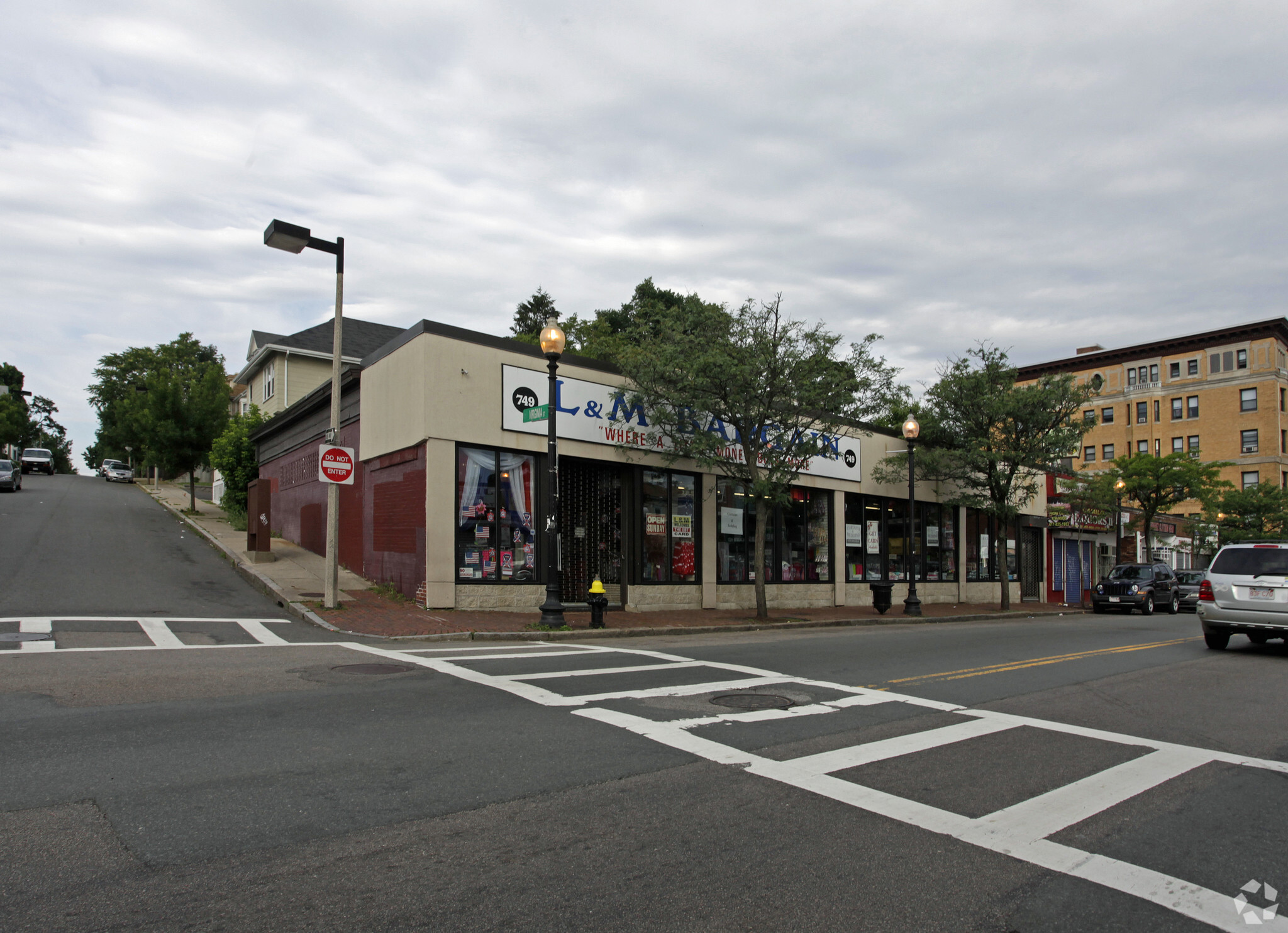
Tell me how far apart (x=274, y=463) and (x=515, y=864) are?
1101 inches

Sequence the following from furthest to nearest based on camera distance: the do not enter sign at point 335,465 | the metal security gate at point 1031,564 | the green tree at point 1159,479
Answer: the green tree at point 1159,479 < the metal security gate at point 1031,564 < the do not enter sign at point 335,465

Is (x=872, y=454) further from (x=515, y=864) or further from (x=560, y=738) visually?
(x=515, y=864)

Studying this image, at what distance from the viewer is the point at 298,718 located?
655 cm

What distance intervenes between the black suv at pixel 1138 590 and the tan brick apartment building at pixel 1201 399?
32.4 m

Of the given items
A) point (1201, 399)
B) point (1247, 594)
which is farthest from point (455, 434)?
point (1201, 399)

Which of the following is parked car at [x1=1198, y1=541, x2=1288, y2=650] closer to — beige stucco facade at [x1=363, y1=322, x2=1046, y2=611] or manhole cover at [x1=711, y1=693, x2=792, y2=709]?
manhole cover at [x1=711, y1=693, x2=792, y2=709]

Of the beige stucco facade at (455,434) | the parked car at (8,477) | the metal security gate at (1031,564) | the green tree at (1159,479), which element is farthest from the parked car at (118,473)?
the green tree at (1159,479)

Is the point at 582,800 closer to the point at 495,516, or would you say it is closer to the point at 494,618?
the point at 494,618

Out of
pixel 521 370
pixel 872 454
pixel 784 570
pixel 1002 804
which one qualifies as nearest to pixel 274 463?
pixel 521 370

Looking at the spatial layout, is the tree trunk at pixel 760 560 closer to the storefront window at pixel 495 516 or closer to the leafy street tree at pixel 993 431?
the storefront window at pixel 495 516

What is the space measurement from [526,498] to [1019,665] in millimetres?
9841

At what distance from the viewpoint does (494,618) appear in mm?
15164

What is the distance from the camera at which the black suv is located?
97.1 ft

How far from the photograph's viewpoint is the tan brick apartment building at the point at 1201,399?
207 feet
